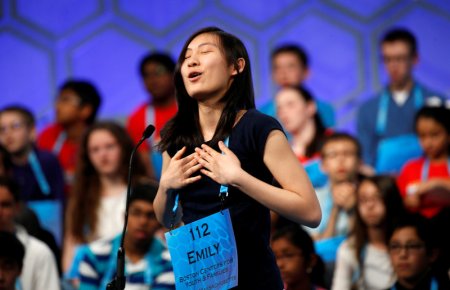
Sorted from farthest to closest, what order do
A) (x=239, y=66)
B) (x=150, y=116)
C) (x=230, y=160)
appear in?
(x=150, y=116), (x=239, y=66), (x=230, y=160)

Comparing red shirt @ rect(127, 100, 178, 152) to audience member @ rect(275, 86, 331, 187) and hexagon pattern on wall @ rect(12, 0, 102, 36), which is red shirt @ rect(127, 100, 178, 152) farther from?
hexagon pattern on wall @ rect(12, 0, 102, 36)

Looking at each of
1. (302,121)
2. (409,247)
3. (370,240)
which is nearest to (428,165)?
(370,240)

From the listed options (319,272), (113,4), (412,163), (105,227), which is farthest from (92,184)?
(113,4)

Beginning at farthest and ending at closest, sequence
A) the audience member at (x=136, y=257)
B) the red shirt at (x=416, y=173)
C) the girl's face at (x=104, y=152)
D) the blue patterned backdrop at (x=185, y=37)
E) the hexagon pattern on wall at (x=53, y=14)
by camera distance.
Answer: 1. the hexagon pattern on wall at (x=53, y=14)
2. the blue patterned backdrop at (x=185, y=37)
3. the girl's face at (x=104, y=152)
4. the red shirt at (x=416, y=173)
5. the audience member at (x=136, y=257)

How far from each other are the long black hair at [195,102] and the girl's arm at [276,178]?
0.54 feet

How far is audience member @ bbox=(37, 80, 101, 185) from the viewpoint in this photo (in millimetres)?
7188

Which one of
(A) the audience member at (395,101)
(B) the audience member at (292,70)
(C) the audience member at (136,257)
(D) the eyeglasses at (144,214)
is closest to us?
(C) the audience member at (136,257)

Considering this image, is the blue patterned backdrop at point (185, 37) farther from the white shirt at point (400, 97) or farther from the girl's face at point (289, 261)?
the girl's face at point (289, 261)

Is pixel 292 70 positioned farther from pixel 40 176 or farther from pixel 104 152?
pixel 40 176

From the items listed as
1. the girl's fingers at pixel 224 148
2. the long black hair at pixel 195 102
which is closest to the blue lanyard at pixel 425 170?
the long black hair at pixel 195 102

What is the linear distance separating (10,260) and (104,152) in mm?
1332

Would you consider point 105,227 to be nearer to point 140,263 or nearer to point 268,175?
point 140,263

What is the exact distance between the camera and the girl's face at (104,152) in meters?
6.30

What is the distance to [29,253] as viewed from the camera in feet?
18.4
